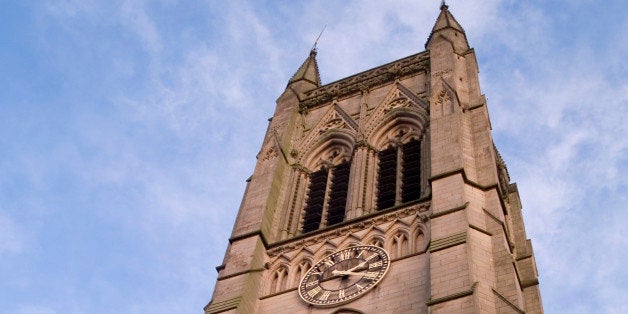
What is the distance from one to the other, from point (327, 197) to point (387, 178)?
1.97 m

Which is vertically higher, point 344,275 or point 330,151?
point 330,151

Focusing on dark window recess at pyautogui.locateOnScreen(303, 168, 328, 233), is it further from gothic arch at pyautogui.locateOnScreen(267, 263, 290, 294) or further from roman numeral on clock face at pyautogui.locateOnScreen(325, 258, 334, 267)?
roman numeral on clock face at pyautogui.locateOnScreen(325, 258, 334, 267)

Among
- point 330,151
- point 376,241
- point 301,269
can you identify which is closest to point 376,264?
point 376,241

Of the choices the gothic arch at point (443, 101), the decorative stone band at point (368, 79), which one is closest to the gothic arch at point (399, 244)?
the gothic arch at point (443, 101)

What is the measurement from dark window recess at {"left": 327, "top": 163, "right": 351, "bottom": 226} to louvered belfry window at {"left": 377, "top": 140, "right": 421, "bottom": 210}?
1157 mm

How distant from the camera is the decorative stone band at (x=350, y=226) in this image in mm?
25984

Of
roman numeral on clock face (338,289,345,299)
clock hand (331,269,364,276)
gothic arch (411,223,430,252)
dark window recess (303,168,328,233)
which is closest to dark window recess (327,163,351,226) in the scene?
dark window recess (303,168,328,233)

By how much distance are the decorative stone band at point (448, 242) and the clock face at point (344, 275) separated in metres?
1.59

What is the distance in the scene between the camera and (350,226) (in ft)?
87.3

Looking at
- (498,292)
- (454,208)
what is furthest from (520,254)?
(498,292)

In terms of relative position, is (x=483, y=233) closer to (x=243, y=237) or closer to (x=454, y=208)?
(x=454, y=208)

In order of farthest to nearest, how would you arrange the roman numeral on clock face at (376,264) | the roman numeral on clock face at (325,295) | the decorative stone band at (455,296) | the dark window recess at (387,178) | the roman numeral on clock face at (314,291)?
the dark window recess at (387,178) → the roman numeral on clock face at (376,264) → the roman numeral on clock face at (314,291) → the roman numeral on clock face at (325,295) → the decorative stone band at (455,296)

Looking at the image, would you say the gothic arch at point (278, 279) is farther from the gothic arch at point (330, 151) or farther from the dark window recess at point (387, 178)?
the gothic arch at point (330, 151)

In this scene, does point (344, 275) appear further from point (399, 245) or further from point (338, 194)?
point (338, 194)
